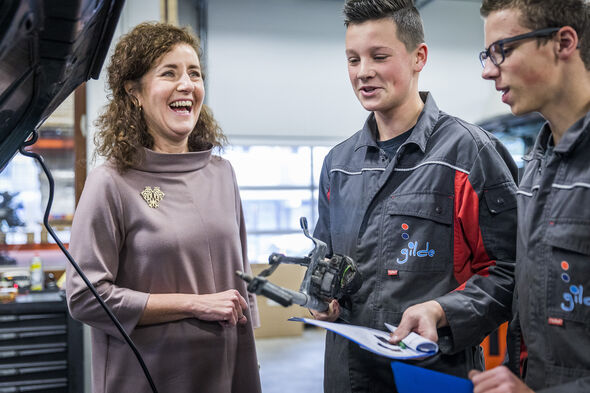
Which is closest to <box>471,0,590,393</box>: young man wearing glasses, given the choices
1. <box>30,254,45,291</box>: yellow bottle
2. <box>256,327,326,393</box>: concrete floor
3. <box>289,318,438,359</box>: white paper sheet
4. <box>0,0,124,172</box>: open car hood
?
<box>289,318,438,359</box>: white paper sheet

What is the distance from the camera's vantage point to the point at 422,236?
3.99 ft

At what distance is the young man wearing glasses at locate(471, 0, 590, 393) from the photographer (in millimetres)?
867

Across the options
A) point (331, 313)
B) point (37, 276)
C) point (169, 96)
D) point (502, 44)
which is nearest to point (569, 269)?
point (502, 44)

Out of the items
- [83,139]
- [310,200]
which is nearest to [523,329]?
[83,139]

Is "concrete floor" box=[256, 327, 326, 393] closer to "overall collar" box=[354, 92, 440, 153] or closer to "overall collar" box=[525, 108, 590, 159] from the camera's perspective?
"overall collar" box=[354, 92, 440, 153]

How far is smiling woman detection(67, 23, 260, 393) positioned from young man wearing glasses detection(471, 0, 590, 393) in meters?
0.68

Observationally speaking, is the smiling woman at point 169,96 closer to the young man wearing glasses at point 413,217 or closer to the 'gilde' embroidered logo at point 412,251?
the young man wearing glasses at point 413,217

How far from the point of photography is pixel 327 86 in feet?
22.6

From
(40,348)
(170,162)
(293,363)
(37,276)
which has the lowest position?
(293,363)

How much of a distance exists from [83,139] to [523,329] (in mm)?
2666

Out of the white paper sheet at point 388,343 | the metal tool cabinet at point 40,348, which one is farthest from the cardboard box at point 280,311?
the white paper sheet at point 388,343

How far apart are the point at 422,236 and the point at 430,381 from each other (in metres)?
0.43

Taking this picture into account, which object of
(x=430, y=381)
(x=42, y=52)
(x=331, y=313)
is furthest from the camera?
(x=331, y=313)

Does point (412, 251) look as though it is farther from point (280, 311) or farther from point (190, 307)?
point (280, 311)
